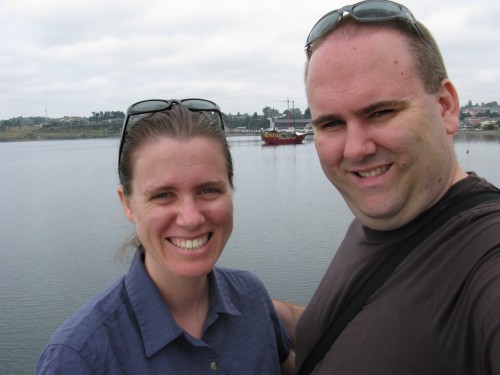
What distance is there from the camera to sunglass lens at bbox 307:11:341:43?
1870 millimetres

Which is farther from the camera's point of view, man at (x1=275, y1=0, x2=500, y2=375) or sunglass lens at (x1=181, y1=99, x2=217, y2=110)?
sunglass lens at (x1=181, y1=99, x2=217, y2=110)

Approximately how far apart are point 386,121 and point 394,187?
10.2 inches

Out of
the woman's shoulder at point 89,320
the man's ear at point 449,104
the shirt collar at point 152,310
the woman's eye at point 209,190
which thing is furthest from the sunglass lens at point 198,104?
the man's ear at point 449,104

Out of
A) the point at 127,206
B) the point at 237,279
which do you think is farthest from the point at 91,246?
the point at 127,206

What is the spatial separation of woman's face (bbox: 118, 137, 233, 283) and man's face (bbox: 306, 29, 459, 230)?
0.53 meters

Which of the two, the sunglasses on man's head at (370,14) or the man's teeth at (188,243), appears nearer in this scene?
the sunglasses on man's head at (370,14)

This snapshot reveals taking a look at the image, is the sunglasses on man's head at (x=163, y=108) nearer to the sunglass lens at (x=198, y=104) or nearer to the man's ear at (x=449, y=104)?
the sunglass lens at (x=198, y=104)

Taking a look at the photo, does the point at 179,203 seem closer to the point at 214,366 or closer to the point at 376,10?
the point at 214,366

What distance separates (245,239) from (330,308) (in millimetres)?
13017

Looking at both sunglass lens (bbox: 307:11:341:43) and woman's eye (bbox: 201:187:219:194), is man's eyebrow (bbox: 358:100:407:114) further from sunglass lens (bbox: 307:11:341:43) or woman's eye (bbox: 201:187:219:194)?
woman's eye (bbox: 201:187:219:194)

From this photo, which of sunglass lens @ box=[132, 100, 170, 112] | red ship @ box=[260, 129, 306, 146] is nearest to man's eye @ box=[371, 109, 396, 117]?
sunglass lens @ box=[132, 100, 170, 112]

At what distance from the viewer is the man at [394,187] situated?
1.45m

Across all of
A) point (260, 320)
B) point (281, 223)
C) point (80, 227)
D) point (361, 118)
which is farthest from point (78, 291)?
point (361, 118)

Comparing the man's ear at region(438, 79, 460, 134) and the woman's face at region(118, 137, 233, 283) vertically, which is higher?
the man's ear at region(438, 79, 460, 134)
